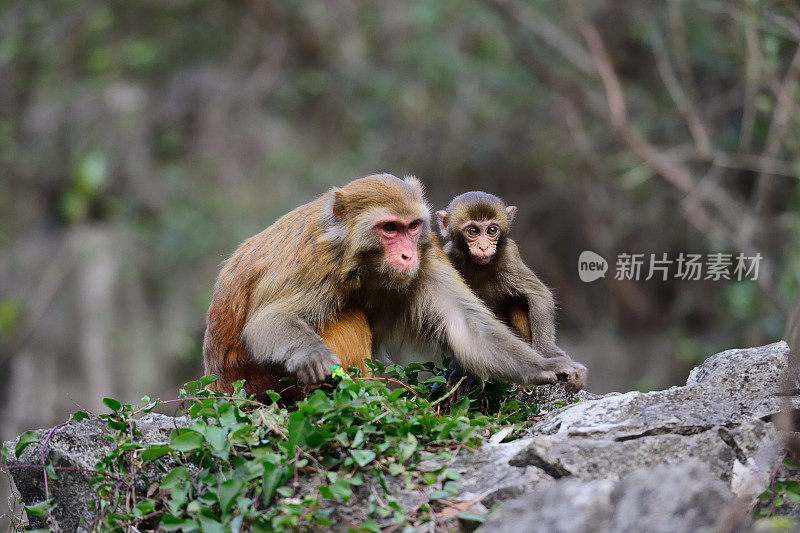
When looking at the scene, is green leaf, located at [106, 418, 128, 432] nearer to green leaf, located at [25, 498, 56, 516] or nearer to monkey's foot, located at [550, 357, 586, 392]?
green leaf, located at [25, 498, 56, 516]

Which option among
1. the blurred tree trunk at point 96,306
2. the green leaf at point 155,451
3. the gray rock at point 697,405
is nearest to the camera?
the green leaf at point 155,451

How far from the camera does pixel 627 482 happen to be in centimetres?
324

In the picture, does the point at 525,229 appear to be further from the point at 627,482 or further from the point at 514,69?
the point at 627,482

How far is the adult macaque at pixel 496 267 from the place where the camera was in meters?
5.37

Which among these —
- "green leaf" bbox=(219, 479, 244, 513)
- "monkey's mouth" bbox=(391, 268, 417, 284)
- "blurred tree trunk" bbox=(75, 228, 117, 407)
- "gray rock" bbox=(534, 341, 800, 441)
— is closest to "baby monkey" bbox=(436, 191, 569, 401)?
"monkey's mouth" bbox=(391, 268, 417, 284)

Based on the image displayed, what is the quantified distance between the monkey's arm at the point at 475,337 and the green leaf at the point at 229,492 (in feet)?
4.96

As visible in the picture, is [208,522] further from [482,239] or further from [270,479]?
[482,239]

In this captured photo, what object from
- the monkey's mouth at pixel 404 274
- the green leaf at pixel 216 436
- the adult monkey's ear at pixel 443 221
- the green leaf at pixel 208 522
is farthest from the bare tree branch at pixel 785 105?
the green leaf at pixel 208 522

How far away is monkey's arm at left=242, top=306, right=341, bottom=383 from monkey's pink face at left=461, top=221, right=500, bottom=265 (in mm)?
1126

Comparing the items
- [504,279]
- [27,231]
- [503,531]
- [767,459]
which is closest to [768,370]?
[767,459]

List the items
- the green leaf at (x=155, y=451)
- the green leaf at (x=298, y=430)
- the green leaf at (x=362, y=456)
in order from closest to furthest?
1. the green leaf at (x=362, y=456)
2. the green leaf at (x=298, y=430)
3. the green leaf at (x=155, y=451)

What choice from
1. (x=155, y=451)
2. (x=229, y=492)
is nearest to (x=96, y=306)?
(x=155, y=451)

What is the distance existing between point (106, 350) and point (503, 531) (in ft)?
31.0

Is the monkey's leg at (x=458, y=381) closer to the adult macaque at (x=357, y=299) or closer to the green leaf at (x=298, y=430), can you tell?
the adult macaque at (x=357, y=299)
